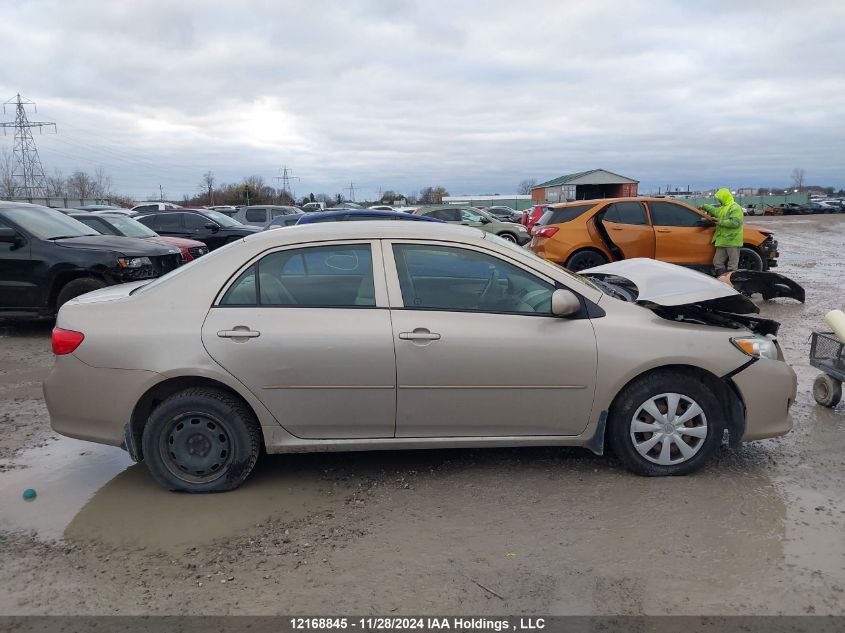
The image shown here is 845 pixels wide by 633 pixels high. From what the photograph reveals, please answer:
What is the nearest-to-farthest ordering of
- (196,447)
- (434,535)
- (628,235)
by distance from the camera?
(434,535) → (196,447) → (628,235)

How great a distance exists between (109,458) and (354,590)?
8.12 feet

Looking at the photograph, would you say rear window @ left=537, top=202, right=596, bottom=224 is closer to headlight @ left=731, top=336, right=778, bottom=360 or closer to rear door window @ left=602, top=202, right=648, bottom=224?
rear door window @ left=602, top=202, right=648, bottom=224

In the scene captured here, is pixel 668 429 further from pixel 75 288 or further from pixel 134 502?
pixel 75 288

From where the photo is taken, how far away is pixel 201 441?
3869 millimetres

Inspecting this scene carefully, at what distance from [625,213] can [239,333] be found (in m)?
9.67

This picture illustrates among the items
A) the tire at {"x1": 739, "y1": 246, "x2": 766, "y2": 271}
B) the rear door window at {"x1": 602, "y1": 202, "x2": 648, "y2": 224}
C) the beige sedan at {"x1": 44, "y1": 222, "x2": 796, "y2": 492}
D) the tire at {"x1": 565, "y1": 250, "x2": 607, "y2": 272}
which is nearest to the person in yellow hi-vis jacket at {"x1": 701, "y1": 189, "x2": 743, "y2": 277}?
the tire at {"x1": 739, "y1": 246, "x2": 766, "y2": 271}

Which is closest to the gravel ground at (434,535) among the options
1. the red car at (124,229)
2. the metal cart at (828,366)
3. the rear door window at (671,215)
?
the metal cart at (828,366)

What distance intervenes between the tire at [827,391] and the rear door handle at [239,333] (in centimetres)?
Result: 459

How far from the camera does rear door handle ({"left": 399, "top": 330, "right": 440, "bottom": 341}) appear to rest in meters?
3.78

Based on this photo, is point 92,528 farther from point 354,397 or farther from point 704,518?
point 704,518

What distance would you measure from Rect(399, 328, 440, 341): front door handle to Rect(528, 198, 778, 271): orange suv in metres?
8.25

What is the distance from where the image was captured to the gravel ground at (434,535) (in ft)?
9.55

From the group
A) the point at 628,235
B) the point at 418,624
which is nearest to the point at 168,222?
the point at 628,235

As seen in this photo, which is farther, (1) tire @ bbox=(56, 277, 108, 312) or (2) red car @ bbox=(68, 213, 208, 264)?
(2) red car @ bbox=(68, 213, 208, 264)
